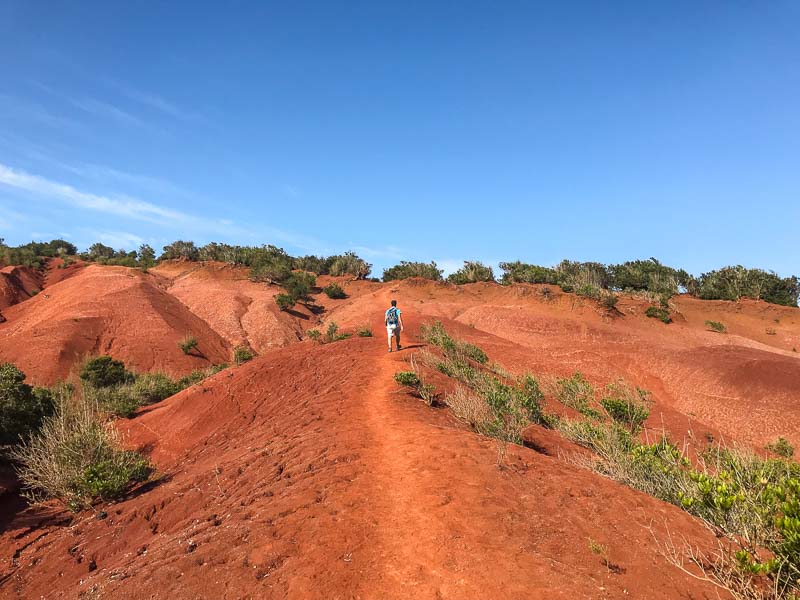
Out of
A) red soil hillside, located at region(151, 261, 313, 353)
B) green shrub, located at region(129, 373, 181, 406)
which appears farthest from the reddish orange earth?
red soil hillside, located at region(151, 261, 313, 353)

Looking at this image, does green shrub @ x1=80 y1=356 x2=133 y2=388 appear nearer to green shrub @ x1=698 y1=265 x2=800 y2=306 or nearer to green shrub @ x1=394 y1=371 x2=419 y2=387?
green shrub @ x1=394 y1=371 x2=419 y2=387

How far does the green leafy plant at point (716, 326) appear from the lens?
95.9 feet

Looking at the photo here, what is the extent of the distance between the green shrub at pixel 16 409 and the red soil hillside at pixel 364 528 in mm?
3033

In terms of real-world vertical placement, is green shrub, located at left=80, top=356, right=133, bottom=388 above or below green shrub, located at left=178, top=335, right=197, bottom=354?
below

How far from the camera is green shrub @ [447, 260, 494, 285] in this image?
3975cm

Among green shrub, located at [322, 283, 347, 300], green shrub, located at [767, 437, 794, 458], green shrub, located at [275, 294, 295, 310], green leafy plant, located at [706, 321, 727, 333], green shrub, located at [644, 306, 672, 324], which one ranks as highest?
green shrub, located at [322, 283, 347, 300]

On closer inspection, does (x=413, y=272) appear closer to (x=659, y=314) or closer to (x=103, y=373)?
(x=659, y=314)

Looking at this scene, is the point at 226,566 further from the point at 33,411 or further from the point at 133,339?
the point at 133,339

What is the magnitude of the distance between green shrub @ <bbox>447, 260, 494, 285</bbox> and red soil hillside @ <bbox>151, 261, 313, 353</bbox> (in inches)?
585

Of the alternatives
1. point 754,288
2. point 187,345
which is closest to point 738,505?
point 187,345

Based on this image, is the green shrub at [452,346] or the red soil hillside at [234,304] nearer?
the green shrub at [452,346]

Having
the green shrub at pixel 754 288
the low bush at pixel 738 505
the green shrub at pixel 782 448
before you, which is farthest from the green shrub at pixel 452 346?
the green shrub at pixel 754 288

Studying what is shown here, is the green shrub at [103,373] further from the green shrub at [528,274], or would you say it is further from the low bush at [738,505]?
the green shrub at [528,274]

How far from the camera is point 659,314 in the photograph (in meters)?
29.5
